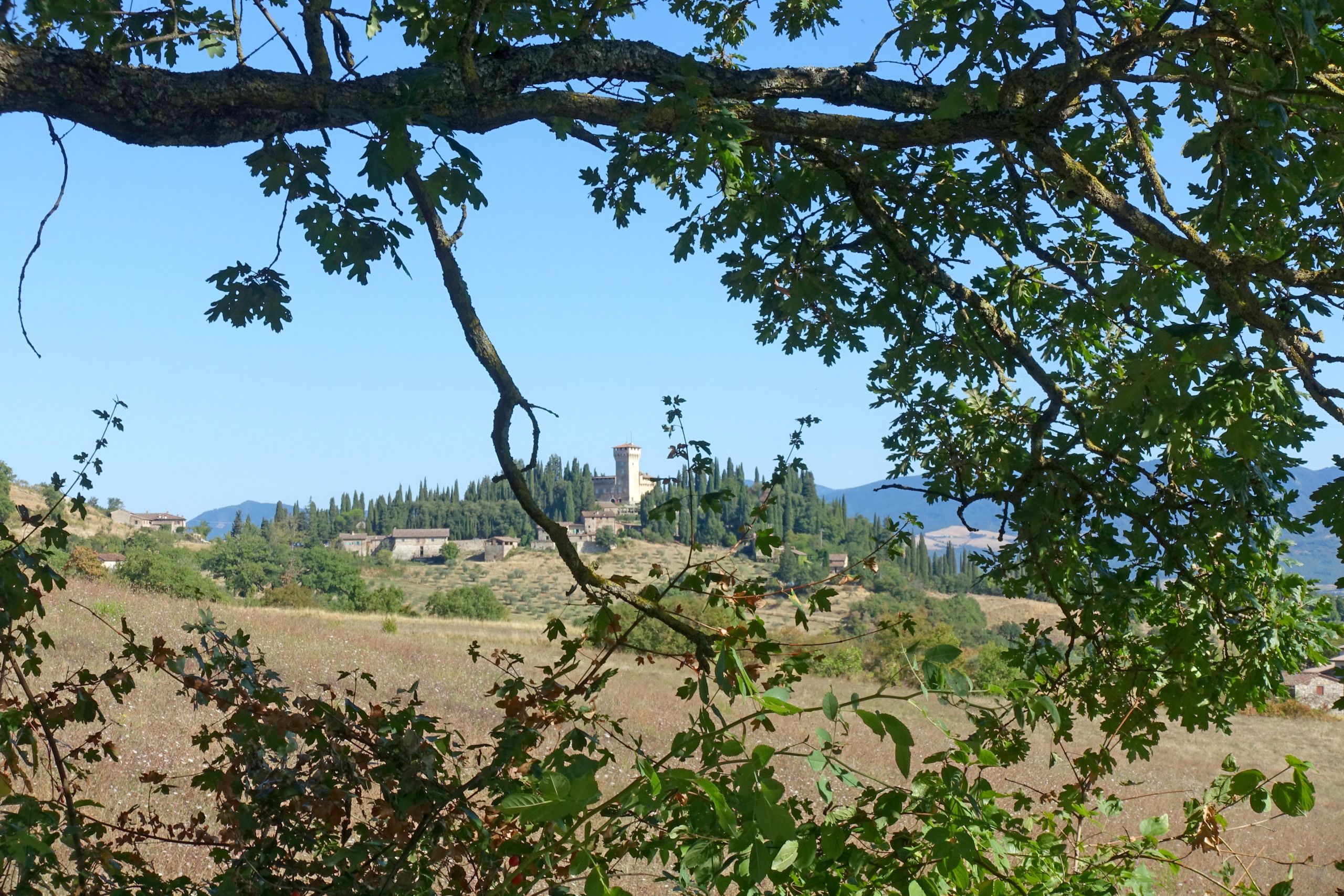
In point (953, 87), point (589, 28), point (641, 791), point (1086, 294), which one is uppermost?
point (589, 28)

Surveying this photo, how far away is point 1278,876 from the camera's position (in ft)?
49.0

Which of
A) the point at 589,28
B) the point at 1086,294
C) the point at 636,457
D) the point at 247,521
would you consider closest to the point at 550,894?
the point at 589,28

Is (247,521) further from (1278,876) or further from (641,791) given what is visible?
(641,791)

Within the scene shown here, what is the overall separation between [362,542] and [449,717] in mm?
102520

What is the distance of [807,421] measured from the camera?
158 inches

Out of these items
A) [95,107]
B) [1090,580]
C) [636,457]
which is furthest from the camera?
[636,457]

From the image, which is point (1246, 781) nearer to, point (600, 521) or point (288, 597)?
point (288, 597)

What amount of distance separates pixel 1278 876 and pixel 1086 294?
1451cm

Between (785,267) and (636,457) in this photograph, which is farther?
→ (636,457)

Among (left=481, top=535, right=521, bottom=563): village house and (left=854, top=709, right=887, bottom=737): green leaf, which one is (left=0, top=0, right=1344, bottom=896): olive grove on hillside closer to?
(left=854, top=709, right=887, bottom=737): green leaf

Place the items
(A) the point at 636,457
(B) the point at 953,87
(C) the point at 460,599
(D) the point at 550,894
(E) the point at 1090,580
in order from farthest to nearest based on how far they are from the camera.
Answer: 1. (A) the point at 636,457
2. (C) the point at 460,599
3. (E) the point at 1090,580
4. (B) the point at 953,87
5. (D) the point at 550,894

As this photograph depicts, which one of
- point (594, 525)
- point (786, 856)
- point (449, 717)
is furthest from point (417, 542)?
point (786, 856)

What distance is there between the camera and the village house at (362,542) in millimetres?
106688

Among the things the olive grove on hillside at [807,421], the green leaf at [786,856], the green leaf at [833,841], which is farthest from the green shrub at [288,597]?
the green leaf at [786,856]
